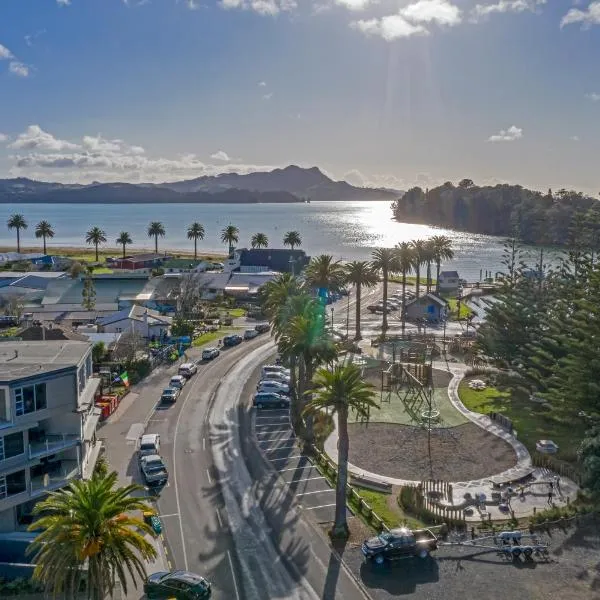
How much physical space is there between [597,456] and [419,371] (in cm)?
2161

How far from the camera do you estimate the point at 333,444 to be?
38.6m

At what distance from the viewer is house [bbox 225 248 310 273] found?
10950 cm

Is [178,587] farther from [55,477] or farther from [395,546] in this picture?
[55,477]

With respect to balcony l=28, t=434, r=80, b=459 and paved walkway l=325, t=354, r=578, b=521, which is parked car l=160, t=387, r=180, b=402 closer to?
paved walkway l=325, t=354, r=578, b=521

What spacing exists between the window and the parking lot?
13.1m

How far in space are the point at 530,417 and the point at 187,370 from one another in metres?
27.4

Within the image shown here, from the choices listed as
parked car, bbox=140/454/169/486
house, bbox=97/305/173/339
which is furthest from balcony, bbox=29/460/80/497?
house, bbox=97/305/173/339

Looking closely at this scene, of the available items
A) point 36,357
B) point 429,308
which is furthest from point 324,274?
point 36,357

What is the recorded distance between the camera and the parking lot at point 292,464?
30469 mm

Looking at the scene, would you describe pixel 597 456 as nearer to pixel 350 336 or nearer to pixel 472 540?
pixel 472 540

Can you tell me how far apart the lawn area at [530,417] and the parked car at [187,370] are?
22.4m

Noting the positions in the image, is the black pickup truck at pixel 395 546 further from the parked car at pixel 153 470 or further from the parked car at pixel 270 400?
the parked car at pixel 270 400

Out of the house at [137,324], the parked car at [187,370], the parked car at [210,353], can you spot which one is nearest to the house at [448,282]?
the house at [137,324]

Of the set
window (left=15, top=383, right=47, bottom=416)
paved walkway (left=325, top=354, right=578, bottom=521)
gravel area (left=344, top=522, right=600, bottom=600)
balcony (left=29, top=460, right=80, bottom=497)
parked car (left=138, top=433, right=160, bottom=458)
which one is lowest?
gravel area (left=344, top=522, right=600, bottom=600)
